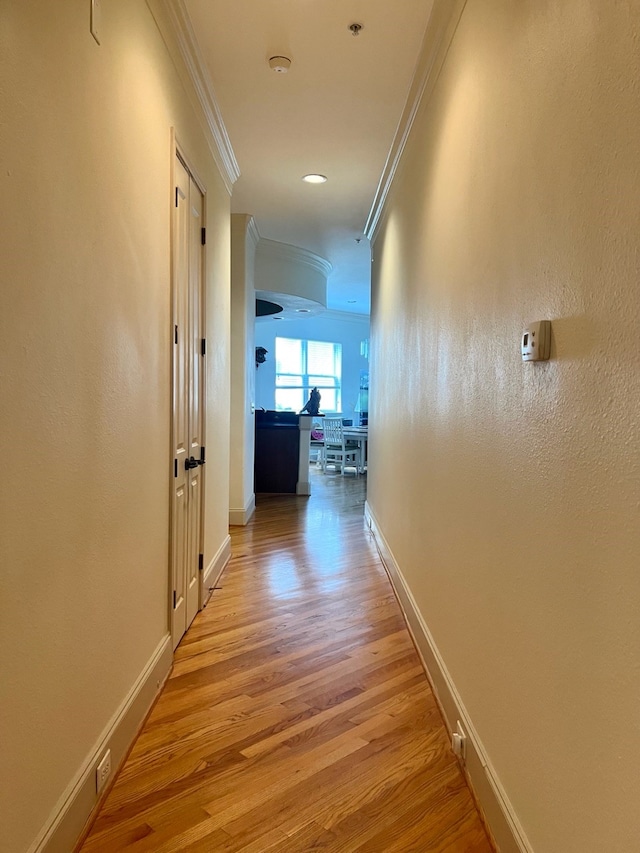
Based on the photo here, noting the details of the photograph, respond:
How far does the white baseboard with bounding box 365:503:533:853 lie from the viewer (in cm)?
141

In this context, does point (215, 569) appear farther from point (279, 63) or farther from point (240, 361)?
point (279, 63)

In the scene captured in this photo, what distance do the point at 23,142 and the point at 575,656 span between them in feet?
5.08

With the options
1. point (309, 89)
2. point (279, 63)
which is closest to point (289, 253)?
point (309, 89)

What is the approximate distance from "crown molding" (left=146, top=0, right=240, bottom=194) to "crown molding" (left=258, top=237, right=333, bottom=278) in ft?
7.82

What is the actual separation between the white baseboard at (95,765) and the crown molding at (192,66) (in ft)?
8.21

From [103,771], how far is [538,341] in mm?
1707

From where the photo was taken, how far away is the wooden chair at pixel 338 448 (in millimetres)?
9159

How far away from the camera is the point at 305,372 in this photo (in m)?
11.4

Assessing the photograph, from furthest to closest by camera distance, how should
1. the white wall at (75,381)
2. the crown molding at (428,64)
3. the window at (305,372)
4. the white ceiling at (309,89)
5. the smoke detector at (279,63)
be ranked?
the window at (305,372), the smoke detector at (279,63), the white ceiling at (309,89), the crown molding at (428,64), the white wall at (75,381)

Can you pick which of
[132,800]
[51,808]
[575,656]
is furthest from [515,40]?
[132,800]

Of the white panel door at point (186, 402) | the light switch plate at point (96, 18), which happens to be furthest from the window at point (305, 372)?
the light switch plate at point (96, 18)

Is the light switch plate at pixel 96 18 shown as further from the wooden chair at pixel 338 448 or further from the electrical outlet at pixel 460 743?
the wooden chair at pixel 338 448

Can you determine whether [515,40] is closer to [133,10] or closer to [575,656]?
[133,10]

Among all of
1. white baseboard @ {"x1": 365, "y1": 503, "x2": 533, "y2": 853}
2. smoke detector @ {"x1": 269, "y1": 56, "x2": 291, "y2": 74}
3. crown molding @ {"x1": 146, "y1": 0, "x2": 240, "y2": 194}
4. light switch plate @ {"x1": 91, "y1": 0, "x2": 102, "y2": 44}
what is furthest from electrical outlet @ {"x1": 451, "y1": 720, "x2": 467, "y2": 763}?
smoke detector @ {"x1": 269, "y1": 56, "x2": 291, "y2": 74}
